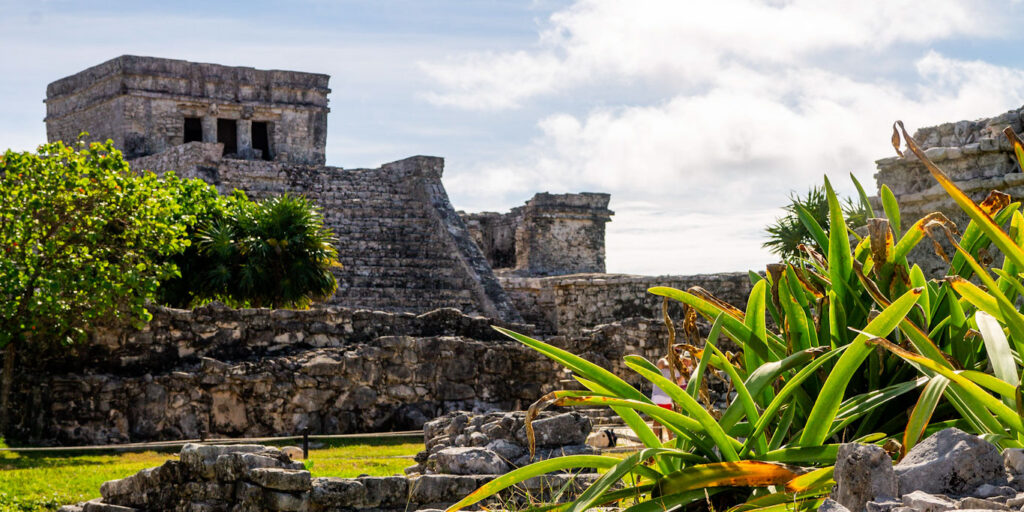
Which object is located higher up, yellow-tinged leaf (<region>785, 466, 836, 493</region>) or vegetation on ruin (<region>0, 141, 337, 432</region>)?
vegetation on ruin (<region>0, 141, 337, 432</region>)

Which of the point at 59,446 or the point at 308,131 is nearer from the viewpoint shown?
the point at 59,446

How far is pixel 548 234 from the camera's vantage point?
25.3m

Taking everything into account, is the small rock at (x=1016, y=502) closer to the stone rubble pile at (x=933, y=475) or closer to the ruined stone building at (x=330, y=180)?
the stone rubble pile at (x=933, y=475)

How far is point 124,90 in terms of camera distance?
27.3 meters

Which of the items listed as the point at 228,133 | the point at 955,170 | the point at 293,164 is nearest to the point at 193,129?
the point at 228,133

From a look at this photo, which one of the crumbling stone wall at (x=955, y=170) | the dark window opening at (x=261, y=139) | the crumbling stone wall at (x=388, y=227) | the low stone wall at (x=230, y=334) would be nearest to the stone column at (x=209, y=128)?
the dark window opening at (x=261, y=139)

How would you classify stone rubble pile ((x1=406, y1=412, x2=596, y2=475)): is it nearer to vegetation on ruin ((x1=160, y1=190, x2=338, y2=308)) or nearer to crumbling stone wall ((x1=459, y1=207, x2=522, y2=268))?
vegetation on ruin ((x1=160, y1=190, x2=338, y2=308))

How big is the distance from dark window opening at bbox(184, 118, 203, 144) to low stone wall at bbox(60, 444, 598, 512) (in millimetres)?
23262

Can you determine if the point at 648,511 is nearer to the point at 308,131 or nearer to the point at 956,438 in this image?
the point at 956,438

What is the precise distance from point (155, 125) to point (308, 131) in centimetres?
376

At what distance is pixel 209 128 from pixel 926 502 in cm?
2706

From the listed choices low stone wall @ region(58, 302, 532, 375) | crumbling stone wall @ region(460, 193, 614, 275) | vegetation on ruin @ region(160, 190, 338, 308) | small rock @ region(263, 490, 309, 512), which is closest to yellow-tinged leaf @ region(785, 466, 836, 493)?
small rock @ region(263, 490, 309, 512)

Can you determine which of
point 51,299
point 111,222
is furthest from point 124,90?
point 51,299

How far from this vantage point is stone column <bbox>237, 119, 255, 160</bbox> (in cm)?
2836
